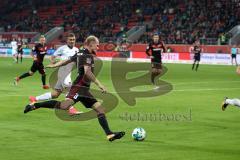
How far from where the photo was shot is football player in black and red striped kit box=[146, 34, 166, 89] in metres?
28.7

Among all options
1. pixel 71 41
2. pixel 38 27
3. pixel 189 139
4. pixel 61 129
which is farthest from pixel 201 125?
pixel 38 27

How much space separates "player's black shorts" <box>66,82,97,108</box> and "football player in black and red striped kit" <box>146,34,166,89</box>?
15264 millimetres

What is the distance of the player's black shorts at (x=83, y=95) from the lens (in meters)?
13.5

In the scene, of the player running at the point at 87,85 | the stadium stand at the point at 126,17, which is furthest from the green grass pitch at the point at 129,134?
the stadium stand at the point at 126,17

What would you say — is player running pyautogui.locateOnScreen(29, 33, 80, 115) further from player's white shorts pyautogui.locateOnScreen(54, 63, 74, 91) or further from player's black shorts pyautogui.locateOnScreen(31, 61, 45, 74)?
player's black shorts pyautogui.locateOnScreen(31, 61, 45, 74)

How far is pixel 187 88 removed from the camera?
28.5 m

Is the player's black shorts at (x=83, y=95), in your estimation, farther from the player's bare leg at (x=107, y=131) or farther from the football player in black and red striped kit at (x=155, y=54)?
the football player in black and red striped kit at (x=155, y=54)

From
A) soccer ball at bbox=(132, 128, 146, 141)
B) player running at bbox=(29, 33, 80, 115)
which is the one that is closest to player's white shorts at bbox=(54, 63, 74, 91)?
player running at bbox=(29, 33, 80, 115)

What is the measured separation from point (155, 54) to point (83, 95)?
52.4ft

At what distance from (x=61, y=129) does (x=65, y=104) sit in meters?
1.52

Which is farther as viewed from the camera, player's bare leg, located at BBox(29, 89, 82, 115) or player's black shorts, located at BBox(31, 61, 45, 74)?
player's black shorts, located at BBox(31, 61, 45, 74)

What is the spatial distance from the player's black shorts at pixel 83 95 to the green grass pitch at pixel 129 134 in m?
0.86

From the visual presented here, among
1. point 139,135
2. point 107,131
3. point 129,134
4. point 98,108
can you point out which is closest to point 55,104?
point 98,108

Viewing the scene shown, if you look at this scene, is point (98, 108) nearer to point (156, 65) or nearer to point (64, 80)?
point (64, 80)
